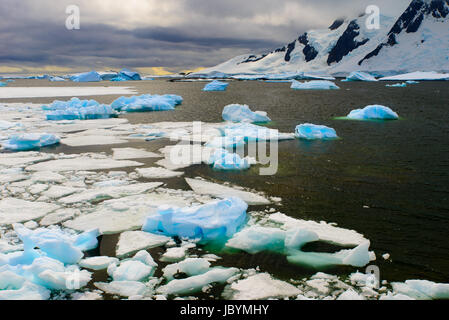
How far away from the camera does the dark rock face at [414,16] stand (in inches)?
3214

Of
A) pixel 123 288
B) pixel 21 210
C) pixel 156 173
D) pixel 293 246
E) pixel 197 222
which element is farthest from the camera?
pixel 156 173

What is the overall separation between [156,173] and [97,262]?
3187 mm

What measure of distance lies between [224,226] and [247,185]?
6.36 feet

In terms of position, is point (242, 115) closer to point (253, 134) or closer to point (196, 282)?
point (253, 134)

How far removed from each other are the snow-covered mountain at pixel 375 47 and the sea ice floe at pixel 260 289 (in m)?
75.5

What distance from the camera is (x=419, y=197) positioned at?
5512 mm

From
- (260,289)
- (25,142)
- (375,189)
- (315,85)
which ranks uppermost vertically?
(315,85)

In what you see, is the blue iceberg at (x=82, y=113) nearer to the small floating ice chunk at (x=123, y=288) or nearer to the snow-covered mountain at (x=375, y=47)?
the small floating ice chunk at (x=123, y=288)

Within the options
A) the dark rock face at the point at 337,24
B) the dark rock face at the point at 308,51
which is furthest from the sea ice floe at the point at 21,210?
the dark rock face at the point at 337,24

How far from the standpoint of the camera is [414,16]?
84.6 meters

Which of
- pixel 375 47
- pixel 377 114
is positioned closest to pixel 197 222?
pixel 377 114
